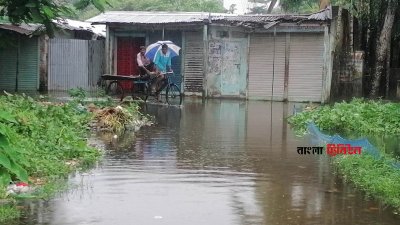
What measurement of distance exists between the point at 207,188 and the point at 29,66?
17.9 meters

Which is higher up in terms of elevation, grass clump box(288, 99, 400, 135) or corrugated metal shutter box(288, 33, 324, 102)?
corrugated metal shutter box(288, 33, 324, 102)

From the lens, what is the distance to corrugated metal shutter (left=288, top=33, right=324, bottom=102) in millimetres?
21781

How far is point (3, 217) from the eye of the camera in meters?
5.89

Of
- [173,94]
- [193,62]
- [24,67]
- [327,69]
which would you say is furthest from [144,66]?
[24,67]

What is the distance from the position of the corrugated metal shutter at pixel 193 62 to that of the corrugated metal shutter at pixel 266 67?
191 centimetres

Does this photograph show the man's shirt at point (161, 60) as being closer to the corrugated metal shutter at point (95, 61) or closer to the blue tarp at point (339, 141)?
the corrugated metal shutter at point (95, 61)

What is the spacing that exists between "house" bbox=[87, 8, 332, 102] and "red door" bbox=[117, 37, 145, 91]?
0.20 metres

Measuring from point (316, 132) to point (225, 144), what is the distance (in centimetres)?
224

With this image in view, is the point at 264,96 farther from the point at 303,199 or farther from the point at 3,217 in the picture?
the point at 3,217

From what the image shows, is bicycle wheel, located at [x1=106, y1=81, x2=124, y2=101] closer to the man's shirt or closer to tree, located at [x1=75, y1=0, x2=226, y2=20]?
the man's shirt

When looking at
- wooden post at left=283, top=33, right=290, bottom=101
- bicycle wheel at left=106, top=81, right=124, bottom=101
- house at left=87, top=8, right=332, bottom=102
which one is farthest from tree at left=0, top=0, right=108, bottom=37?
wooden post at left=283, top=33, right=290, bottom=101

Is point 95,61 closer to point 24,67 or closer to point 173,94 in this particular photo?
point 24,67

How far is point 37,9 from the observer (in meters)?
9.72

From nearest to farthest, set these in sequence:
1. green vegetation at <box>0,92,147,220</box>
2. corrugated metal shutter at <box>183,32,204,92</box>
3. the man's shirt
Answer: green vegetation at <box>0,92,147,220</box>, the man's shirt, corrugated metal shutter at <box>183,32,204,92</box>
